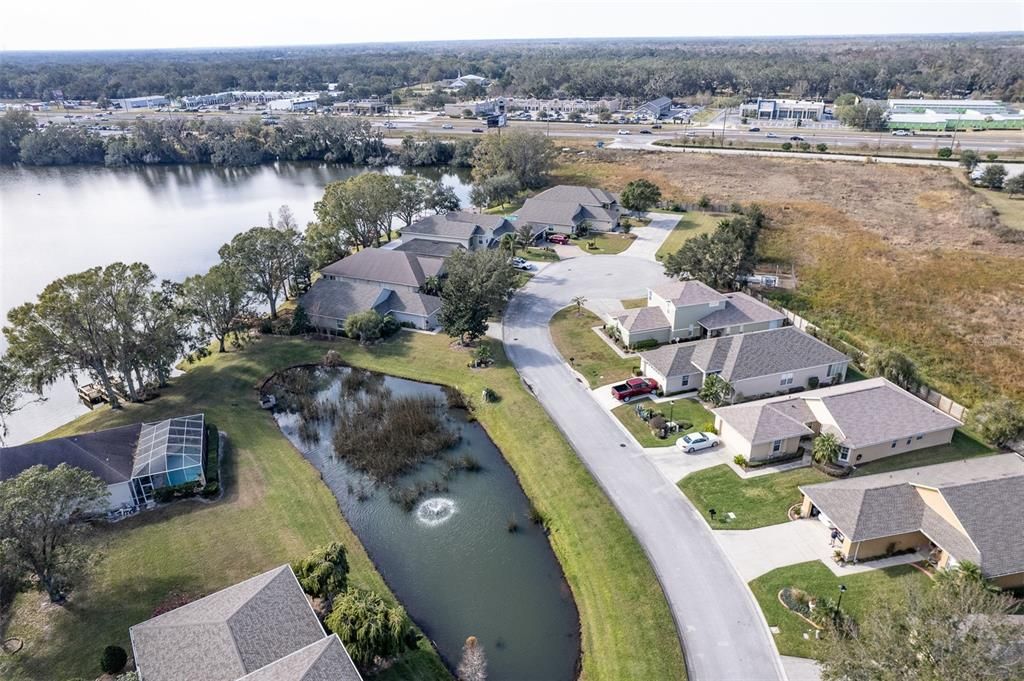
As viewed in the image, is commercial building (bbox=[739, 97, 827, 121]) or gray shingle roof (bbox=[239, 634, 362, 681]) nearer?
gray shingle roof (bbox=[239, 634, 362, 681])

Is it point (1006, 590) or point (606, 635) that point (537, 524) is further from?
point (1006, 590)

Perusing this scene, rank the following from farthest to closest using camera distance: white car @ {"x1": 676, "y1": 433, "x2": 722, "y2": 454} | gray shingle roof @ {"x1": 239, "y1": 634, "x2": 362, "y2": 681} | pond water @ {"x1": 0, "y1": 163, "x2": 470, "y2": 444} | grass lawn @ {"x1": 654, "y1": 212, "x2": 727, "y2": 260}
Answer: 1. grass lawn @ {"x1": 654, "y1": 212, "x2": 727, "y2": 260}
2. pond water @ {"x1": 0, "y1": 163, "x2": 470, "y2": 444}
3. white car @ {"x1": 676, "y1": 433, "x2": 722, "y2": 454}
4. gray shingle roof @ {"x1": 239, "y1": 634, "x2": 362, "y2": 681}

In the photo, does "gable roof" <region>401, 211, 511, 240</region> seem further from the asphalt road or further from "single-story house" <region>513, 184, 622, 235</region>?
the asphalt road

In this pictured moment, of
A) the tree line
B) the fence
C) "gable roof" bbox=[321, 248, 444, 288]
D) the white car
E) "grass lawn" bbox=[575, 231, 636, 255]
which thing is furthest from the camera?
the tree line

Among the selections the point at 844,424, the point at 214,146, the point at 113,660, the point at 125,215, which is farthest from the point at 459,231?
the point at 214,146

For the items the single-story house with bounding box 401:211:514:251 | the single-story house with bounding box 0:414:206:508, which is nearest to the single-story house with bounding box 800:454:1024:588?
the single-story house with bounding box 0:414:206:508

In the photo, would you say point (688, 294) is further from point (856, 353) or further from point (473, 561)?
point (473, 561)

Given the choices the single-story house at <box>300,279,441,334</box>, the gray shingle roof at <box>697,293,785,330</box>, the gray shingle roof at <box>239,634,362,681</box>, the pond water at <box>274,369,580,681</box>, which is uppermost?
the single-story house at <box>300,279,441,334</box>
